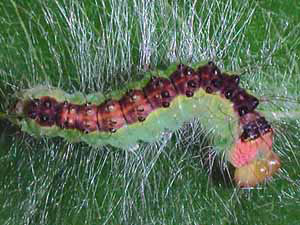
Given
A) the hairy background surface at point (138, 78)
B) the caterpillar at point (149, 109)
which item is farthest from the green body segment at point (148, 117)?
the hairy background surface at point (138, 78)

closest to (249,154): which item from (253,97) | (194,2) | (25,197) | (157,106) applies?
(253,97)

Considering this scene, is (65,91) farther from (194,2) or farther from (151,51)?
(194,2)

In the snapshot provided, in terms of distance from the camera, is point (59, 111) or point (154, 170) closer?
point (59, 111)

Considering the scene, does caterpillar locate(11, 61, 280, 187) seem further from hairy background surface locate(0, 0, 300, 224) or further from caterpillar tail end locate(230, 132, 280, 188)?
hairy background surface locate(0, 0, 300, 224)

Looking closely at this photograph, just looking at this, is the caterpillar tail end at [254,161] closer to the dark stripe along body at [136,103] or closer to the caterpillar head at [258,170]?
the caterpillar head at [258,170]

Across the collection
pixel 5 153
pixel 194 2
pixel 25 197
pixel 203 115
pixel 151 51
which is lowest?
pixel 25 197

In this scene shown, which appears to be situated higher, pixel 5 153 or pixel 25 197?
pixel 5 153
